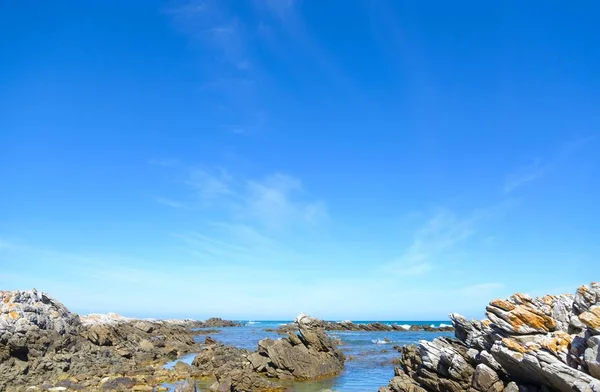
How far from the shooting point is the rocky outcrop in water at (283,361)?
34.9m

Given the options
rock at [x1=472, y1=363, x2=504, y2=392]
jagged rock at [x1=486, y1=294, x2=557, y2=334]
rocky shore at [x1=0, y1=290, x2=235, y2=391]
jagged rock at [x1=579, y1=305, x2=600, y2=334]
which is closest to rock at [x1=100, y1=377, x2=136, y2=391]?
rocky shore at [x1=0, y1=290, x2=235, y2=391]

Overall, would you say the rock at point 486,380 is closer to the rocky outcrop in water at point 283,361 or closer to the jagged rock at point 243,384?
the jagged rock at point 243,384

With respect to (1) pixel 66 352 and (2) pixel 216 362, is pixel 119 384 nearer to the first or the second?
(2) pixel 216 362

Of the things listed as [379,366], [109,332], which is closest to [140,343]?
[109,332]

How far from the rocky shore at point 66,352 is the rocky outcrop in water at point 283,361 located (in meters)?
4.22

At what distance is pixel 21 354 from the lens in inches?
1414

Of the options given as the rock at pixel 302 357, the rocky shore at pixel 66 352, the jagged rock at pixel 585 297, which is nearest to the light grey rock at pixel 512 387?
the jagged rock at pixel 585 297

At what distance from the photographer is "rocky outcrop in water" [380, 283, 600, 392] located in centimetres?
1758

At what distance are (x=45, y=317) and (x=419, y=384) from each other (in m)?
40.3

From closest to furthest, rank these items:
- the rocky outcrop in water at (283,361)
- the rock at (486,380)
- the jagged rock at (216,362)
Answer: the rock at (486,380) < the rocky outcrop in water at (283,361) < the jagged rock at (216,362)

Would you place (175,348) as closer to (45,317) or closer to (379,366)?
(45,317)

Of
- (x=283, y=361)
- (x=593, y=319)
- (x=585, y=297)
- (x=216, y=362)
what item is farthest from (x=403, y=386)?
(x=216, y=362)

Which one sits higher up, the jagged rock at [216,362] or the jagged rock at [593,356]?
the jagged rock at [593,356]

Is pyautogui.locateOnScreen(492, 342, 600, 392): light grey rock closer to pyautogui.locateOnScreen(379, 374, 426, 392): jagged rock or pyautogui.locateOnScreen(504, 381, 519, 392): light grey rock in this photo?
pyautogui.locateOnScreen(504, 381, 519, 392): light grey rock
